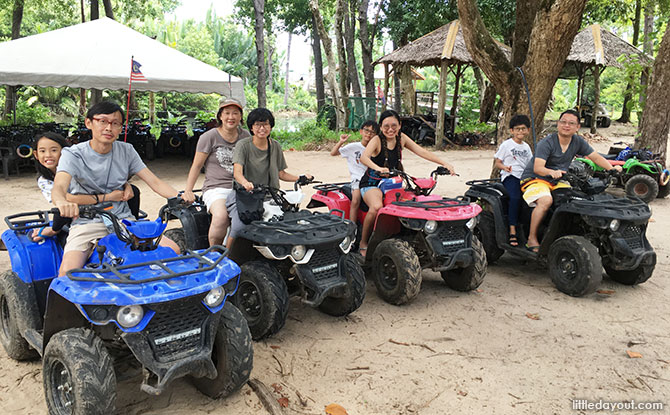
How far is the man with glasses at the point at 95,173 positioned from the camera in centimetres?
337

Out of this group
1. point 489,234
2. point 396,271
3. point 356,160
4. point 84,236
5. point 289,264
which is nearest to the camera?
point 84,236

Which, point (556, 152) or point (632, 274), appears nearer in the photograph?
point (632, 274)

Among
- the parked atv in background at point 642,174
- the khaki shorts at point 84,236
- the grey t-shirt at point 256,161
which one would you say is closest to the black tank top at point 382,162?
the grey t-shirt at point 256,161

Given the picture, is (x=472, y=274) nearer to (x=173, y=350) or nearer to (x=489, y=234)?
(x=489, y=234)

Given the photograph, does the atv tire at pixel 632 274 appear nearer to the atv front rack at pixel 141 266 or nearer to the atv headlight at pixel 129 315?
the atv front rack at pixel 141 266

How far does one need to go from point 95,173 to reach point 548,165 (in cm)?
470

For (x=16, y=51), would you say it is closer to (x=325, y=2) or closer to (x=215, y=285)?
(x=215, y=285)

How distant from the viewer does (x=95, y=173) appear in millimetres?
3627

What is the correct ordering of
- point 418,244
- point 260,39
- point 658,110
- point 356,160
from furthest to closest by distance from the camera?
point 260,39 < point 658,110 < point 356,160 < point 418,244

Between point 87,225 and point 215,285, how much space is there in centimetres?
114

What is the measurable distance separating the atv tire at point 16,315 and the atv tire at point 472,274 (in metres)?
3.78

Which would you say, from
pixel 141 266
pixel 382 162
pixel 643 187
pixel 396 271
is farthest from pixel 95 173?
pixel 643 187

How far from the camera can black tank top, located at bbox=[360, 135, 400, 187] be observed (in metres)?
5.64

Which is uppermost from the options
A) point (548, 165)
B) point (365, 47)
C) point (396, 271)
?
point (365, 47)
